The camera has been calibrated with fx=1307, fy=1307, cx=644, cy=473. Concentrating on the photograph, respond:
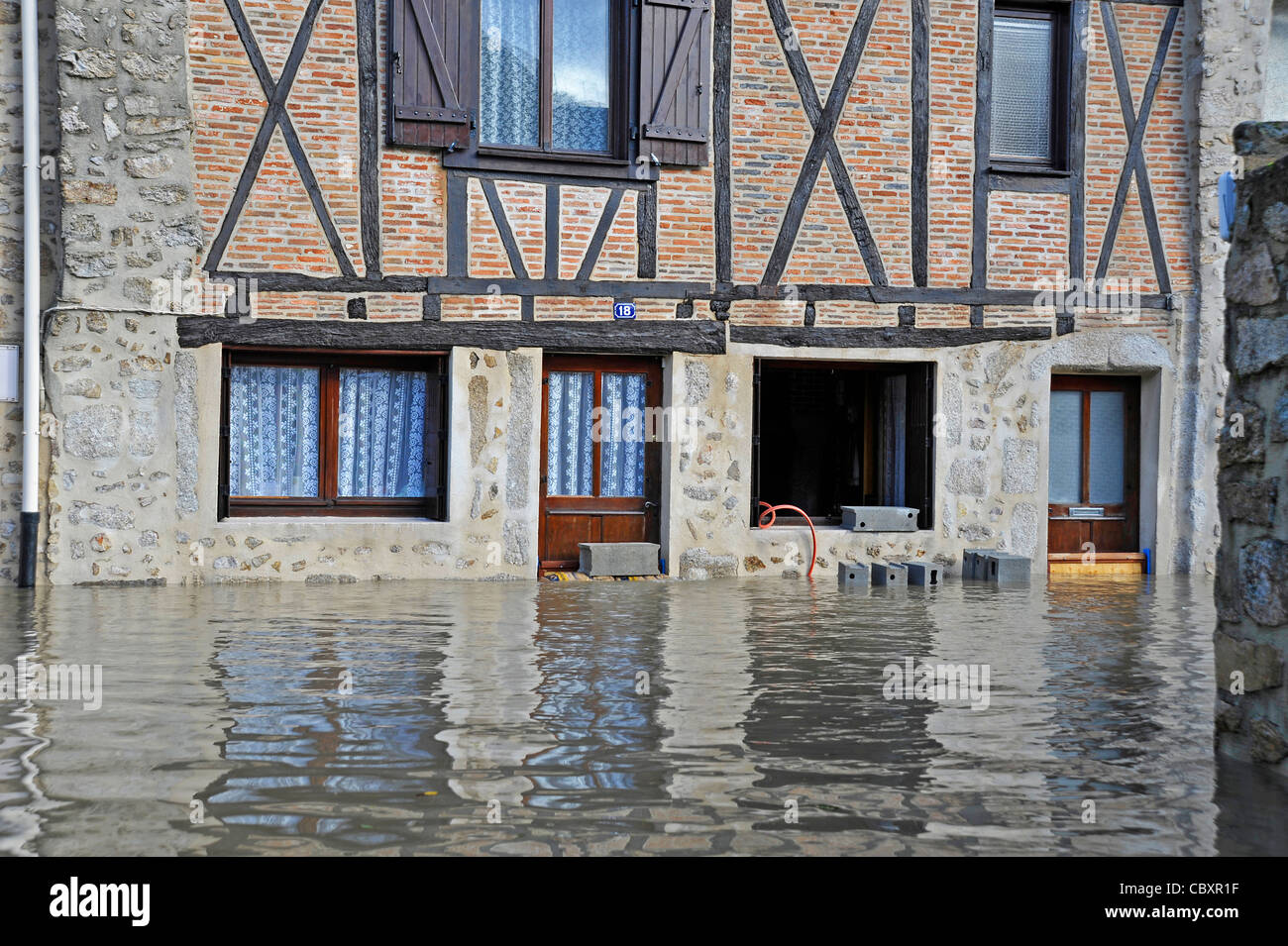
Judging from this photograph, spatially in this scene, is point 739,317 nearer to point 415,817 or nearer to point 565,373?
point 565,373

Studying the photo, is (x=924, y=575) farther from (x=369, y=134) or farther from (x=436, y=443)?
(x=369, y=134)

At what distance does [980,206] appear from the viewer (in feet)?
34.8

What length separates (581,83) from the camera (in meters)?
10.1

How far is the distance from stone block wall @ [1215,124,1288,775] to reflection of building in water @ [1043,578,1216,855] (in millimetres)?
236

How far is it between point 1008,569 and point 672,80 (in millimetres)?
4578

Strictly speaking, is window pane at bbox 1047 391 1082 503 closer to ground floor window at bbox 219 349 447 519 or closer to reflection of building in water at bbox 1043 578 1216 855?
reflection of building in water at bbox 1043 578 1216 855

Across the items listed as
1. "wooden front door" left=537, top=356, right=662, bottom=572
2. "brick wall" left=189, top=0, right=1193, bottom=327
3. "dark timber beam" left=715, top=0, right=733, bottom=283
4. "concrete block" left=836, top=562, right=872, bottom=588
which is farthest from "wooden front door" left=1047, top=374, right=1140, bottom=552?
"wooden front door" left=537, top=356, right=662, bottom=572

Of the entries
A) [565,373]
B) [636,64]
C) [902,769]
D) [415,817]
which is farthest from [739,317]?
[415,817]

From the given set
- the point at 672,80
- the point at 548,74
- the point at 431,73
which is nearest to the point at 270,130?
the point at 431,73

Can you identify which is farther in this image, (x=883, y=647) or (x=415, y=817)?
(x=883, y=647)

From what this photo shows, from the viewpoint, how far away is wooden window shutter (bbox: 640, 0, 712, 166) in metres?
9.91
